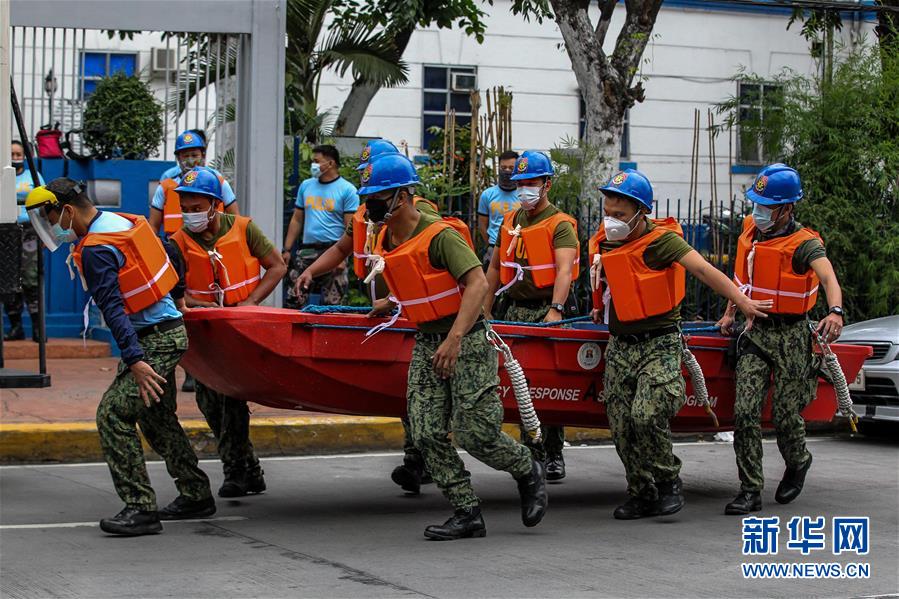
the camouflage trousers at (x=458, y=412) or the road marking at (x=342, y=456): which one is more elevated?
the camouflage trousers at (x=458, y=412)

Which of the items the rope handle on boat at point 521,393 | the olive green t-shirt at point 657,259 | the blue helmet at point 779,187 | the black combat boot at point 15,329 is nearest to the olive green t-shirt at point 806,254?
the blue helmet at point 779,187

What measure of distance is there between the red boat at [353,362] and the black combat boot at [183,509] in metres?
0.64

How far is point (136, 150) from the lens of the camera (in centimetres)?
1384

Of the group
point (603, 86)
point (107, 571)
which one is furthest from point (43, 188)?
point (603, 86)

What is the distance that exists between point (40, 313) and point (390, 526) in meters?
3.02

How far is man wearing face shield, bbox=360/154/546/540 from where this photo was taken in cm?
692

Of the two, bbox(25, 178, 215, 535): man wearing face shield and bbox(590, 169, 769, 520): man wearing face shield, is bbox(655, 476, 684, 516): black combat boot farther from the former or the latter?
bbox(25, 178, 215, 535): man wearing face shield

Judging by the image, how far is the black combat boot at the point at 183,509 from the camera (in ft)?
25.1

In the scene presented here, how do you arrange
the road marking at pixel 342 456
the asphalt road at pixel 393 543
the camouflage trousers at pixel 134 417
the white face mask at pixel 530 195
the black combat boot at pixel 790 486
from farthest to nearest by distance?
1. the road marking at pixel 342 456
2. the white face mask at pixel 530 195
3. the black combat boot at pixel 790 486
4. the camouflage trousers at pixel 134 417
5. the asphalt road at pixel 393 543

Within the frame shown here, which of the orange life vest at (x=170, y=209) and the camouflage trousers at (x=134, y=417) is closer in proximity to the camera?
the camouflage trousers at (x=134, y=417)

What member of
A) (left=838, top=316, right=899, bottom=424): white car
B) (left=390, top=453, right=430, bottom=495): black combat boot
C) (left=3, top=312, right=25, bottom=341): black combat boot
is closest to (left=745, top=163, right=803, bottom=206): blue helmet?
(left=390, top=453, right=430, bottom=495): black combat boot

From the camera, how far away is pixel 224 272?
26.8 ft

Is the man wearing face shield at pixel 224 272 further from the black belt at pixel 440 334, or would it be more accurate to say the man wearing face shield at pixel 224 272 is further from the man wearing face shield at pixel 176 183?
the man wearing face shield at pixel 176 183

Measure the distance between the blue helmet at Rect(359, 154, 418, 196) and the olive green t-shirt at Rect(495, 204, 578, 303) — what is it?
1.96 m
